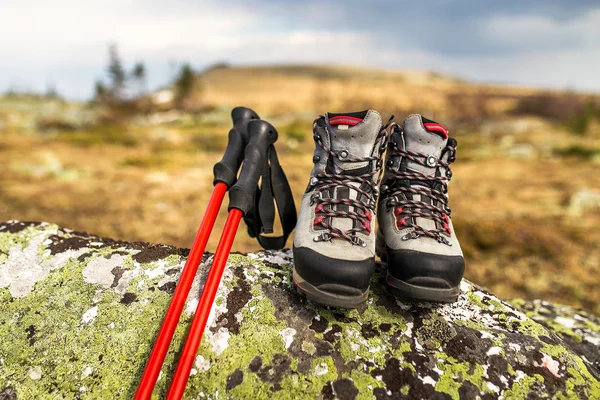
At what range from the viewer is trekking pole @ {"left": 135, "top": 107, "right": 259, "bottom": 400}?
197 centimetres

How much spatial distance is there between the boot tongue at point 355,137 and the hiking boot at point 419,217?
10.8 inches

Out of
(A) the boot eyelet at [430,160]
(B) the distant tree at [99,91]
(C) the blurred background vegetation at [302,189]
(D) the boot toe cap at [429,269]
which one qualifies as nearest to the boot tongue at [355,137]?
(A) the boot eyelet at [430,160]

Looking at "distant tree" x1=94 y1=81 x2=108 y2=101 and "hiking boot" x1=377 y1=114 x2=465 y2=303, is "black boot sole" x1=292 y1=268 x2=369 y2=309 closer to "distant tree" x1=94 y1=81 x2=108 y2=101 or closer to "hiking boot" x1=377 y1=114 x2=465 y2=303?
"hiking boot" x1=377 y1=114 x2=465 y2=303

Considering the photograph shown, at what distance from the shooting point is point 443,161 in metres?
2.89

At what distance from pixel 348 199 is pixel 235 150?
3.53 ft

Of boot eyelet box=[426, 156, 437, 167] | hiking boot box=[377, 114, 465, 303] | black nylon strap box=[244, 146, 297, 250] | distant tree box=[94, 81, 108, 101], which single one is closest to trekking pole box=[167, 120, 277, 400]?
black nylon strap box=[244, 146, 297, 250]

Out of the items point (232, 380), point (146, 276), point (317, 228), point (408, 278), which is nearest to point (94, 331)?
point (146, 276)

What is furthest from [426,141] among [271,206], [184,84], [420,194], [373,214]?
[184,84]

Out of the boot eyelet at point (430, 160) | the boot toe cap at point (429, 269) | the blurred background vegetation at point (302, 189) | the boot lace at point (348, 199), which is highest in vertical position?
the boot eyelet at point (430, 160)

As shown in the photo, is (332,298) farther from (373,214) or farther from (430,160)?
(430,160)

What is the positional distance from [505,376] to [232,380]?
1.52 m

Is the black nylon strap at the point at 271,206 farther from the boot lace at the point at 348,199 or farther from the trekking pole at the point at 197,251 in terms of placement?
the boot lace at the point at 348,199

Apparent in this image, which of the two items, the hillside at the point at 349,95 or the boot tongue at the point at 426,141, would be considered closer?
the boot tongue at the point at 426,141

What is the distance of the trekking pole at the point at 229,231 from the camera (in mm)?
1954
